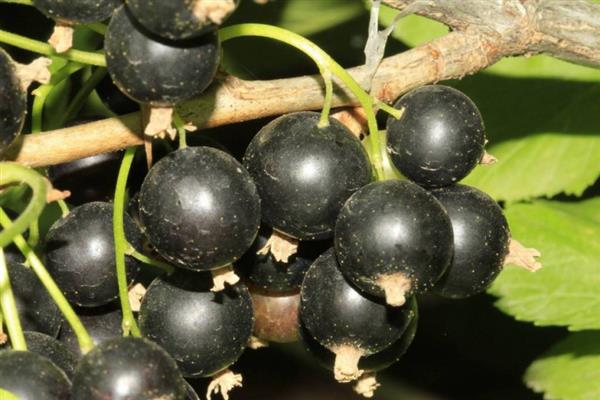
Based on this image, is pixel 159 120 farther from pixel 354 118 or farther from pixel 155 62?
pixel 354 118

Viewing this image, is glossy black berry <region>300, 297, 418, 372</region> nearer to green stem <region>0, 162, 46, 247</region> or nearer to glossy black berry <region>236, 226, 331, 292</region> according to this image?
glossy black berry <region>236, 226, 331, 292</region>

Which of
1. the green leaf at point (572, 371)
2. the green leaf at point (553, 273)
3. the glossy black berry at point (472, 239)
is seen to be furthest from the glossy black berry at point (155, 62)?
the green leaf at point (572, 371)

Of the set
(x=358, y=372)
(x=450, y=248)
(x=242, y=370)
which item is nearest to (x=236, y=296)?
(x=358, y=372)

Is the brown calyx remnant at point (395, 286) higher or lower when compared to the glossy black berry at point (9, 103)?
lower

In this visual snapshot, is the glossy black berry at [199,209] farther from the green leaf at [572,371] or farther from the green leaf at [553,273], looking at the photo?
the green leaf at [572,371]

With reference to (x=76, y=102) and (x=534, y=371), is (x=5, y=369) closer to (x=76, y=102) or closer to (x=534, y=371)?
(x=76, y=102)

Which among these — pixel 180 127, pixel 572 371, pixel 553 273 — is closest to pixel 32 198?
pixel 180 127
